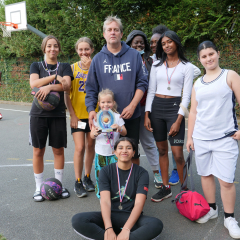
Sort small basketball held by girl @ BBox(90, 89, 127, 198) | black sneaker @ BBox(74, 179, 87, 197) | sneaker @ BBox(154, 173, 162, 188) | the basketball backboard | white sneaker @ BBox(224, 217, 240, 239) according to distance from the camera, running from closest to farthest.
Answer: white sneaker @ BBox(224, 217, 240, 239), small basketball held by girl @ BBox(90, 89, 127, 198), black sneaker @ BBox(74, 179, 87, 197), sneaker @ BBox(154, 173, 162, 188), the basketball backboard

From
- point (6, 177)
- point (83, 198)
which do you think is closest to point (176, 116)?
point (83, 198)

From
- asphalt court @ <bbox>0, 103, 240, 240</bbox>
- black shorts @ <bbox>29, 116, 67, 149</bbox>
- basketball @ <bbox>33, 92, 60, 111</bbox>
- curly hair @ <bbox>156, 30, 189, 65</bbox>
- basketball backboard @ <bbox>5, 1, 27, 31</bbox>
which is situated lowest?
asphalt court @ <bbox>0, 103, 240, 240</bbox>

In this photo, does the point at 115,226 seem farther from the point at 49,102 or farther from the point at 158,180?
the point at 49,102

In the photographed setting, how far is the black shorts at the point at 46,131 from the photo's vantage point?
381 centimetres

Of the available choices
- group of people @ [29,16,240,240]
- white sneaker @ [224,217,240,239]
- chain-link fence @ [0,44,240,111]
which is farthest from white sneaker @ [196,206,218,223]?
chain-link fence @ [0,44,240,111]

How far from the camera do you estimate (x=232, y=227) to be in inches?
115

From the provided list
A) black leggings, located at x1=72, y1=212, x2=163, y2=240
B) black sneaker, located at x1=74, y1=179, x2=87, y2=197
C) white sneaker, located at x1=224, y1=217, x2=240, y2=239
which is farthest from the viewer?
black sneaker, located at x1=74, y1=179, x2=87, y2=197

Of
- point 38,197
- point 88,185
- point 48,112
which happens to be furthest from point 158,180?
point 48,112

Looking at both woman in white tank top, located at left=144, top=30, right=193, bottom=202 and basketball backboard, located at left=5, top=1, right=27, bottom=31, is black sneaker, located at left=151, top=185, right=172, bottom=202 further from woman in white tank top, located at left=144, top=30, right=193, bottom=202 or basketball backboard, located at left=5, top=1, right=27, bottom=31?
basketball backboard, located at left=5, top=1, right=27, bottom=31

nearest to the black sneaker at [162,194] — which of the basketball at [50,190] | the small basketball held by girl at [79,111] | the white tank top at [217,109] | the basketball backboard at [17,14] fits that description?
the small basketball held by girl at [79,111]

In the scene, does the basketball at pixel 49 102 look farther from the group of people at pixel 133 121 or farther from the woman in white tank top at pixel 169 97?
the woman in white tank top at pixel 169 97

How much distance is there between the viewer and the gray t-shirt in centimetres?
302

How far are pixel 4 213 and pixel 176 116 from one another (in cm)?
254

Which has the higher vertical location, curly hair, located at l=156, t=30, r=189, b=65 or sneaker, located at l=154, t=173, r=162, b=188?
curly hair, located at l=156, t=30, r=189, b=65
